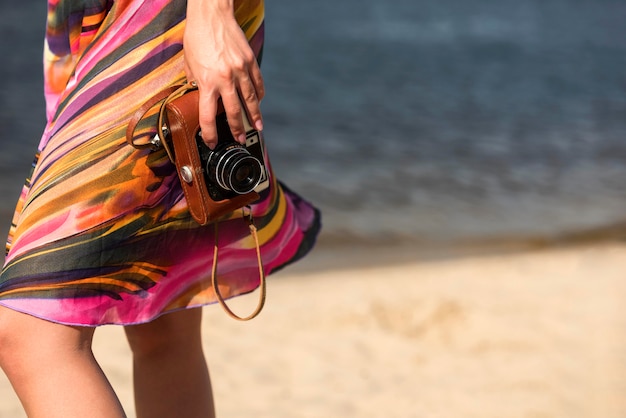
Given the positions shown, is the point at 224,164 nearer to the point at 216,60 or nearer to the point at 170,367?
the point at 216,60

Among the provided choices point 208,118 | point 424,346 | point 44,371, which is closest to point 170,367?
point 44,371

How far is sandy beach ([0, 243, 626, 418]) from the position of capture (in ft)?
9.18

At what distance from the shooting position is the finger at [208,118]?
1290 mm

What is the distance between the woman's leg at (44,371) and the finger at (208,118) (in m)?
0.36

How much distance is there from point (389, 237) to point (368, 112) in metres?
3.06

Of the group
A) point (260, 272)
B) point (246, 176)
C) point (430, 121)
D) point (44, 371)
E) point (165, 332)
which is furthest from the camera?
point (430, 121)

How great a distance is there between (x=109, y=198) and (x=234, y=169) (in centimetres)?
20

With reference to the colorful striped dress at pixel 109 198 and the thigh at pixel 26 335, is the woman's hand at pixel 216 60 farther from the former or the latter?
the thigh at pixel 26 335

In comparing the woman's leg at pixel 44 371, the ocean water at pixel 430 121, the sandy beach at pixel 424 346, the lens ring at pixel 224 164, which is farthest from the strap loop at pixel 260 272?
the ocean water at pixel 430 121

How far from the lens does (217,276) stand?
1.56m

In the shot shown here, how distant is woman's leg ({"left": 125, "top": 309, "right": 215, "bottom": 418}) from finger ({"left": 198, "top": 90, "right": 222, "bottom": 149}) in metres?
0.47

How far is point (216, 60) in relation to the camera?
4.19ft

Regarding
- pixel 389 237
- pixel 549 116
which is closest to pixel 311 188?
pixel 389 237

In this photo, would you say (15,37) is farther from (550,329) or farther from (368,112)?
(550,329)
